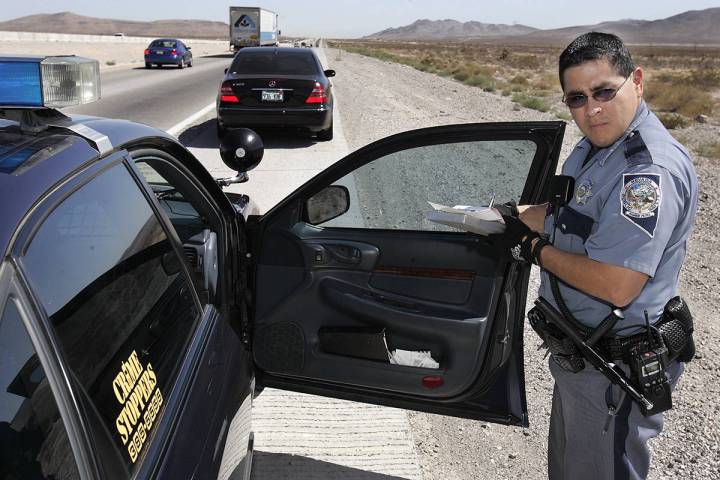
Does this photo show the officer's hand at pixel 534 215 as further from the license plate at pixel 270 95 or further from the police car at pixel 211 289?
the license plate at pixel 270 95

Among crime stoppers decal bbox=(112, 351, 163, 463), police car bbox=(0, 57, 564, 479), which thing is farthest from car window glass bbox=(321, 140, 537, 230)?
crime stoppers decal bbox=(112, 351, 163, 463)

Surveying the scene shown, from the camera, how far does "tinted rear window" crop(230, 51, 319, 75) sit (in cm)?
1193

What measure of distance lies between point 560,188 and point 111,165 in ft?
4.45

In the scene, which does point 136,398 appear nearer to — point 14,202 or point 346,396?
point 14,202

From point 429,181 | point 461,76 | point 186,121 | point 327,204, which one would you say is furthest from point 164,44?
point 327,204

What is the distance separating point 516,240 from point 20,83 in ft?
5.14

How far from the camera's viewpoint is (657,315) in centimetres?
212

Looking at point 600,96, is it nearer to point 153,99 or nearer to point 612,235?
point 612,235

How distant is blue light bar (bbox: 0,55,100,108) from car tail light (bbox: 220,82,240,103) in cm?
995

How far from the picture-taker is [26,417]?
1.13 m

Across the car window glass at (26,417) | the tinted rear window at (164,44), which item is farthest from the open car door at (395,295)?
the tinted rear window at (164,44)

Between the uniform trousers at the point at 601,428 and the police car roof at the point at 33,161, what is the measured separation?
62.3 inches

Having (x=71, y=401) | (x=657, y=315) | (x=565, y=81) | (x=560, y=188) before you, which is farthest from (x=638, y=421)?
(x=71, y=401)

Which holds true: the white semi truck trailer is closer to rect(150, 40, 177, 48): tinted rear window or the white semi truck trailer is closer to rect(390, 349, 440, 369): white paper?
rect(150, 40, 177, 48): tinted rear window
